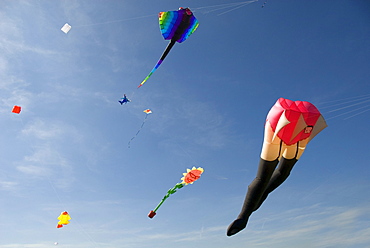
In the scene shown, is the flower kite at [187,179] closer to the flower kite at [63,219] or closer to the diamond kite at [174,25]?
the diamond kite at [174,25]

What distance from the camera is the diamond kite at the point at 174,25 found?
34.3ft

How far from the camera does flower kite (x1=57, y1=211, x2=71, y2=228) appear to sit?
15211mm

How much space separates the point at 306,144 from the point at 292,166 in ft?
2.29

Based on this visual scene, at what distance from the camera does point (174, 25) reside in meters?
10.6

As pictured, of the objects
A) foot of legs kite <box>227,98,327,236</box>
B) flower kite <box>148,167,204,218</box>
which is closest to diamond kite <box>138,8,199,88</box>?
flower kite <box>148,167,204,218</box>

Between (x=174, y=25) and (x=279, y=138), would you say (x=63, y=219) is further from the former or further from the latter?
(x=279, y=138)

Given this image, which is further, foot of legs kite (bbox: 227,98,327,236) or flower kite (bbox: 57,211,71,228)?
flower kite (bbox: 57,211,71,228)

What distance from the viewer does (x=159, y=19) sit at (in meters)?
10.6

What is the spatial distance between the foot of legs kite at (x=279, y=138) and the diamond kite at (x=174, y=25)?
499 centimetres

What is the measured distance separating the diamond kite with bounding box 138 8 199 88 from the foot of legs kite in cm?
499

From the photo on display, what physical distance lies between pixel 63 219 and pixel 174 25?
39.0 ft

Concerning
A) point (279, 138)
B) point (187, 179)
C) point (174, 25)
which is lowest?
point (279, 138)

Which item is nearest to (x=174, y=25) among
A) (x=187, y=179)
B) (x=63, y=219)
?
(x=187, y=179)

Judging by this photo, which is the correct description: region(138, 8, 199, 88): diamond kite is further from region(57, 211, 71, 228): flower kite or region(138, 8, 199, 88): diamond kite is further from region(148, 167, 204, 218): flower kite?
region(57, 211, 71, 228): flower kite
